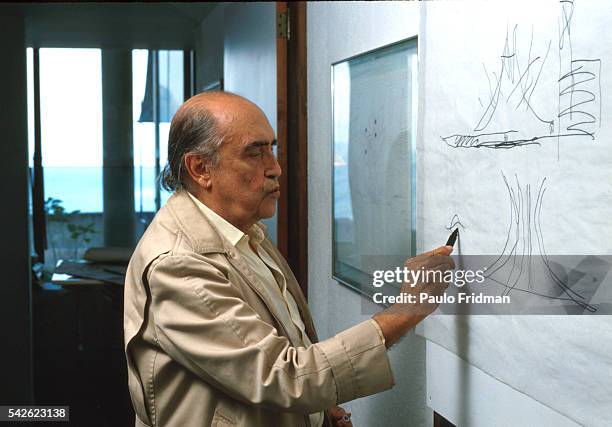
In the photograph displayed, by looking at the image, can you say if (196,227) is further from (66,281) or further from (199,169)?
(66,281)

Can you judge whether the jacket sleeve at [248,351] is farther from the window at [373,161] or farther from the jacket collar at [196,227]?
the window at [373,161]

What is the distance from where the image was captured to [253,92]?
Answer: 2.51 metres

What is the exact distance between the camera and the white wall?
1.58 m

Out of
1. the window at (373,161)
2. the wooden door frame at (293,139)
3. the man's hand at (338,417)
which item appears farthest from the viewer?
the wooden door frame at (293,139)

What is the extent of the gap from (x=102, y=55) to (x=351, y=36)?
908 millimetres

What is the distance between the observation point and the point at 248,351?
1.19 meters

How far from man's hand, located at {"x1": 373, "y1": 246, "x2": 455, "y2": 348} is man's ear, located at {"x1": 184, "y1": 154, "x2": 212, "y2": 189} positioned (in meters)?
0.40

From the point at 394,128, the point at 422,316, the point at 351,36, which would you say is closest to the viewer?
the point at 422,316

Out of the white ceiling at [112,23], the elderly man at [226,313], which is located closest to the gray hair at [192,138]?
the elderly man at [226,313]

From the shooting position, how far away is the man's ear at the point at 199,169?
143 cm

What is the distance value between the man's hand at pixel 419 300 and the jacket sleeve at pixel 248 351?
0.10 feet

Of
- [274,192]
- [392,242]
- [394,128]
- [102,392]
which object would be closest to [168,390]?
[274,192]

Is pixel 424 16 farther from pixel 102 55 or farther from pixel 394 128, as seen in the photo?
pixel 102 55

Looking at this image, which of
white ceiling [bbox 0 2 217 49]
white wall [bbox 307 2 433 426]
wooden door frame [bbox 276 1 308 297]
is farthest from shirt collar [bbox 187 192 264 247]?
white ceiling [bbox 0 2 217 49]
